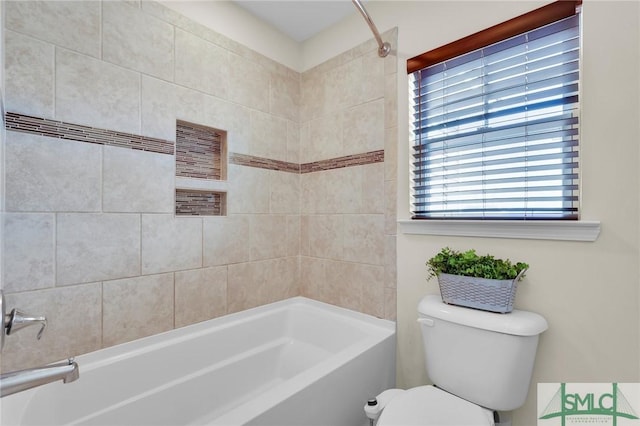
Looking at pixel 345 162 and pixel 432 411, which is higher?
pixel 345 162

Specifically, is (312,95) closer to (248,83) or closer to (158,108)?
(248,83)

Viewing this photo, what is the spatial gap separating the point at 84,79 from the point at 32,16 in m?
0.26

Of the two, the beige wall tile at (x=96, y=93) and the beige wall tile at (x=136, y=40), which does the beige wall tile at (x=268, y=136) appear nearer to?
the beige wall tile at (x=136, y=40)

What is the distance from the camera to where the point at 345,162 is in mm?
2018

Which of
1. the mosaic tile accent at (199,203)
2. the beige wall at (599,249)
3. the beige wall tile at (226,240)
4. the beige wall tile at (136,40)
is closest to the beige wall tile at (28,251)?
the mosaic tile accent at (199,203)

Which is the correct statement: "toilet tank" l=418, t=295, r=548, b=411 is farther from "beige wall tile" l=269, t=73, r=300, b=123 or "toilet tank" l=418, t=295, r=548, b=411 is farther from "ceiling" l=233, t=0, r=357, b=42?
"ceiling" l=233, t=0, r=357, b=42

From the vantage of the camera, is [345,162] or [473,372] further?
[345,162]

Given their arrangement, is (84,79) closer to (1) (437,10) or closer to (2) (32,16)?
(2) (32,16)

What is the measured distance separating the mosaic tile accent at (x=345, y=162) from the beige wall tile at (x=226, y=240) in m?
0.59

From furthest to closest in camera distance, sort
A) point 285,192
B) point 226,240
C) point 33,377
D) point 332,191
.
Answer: point 285,192, point 332,191, point 226,240, point 33,377

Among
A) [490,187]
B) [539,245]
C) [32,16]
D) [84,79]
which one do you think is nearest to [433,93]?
[490,187]

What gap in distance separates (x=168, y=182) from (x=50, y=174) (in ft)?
1.52

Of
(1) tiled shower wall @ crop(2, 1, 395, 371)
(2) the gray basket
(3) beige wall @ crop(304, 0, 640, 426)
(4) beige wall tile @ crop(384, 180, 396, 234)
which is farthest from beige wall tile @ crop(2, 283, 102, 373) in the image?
(3) beige wall @ crop(304, 0, 640, 426)

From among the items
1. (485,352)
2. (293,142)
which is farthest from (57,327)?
(485,352)
